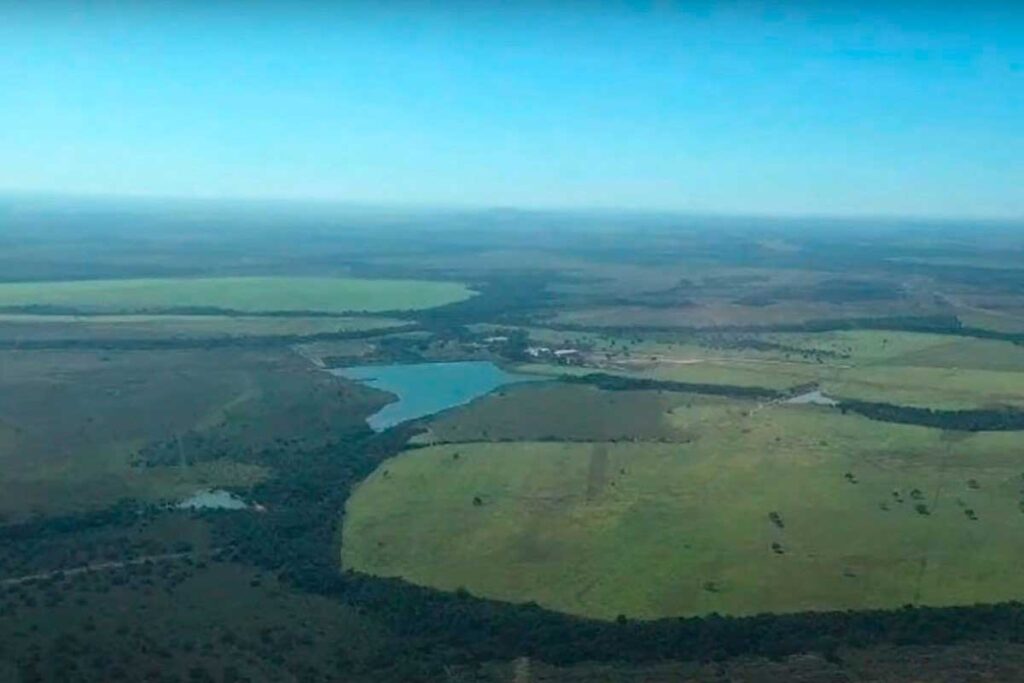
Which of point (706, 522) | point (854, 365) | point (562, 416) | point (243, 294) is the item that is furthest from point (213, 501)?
point (243, 294)

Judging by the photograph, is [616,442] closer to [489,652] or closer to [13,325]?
[489,652]

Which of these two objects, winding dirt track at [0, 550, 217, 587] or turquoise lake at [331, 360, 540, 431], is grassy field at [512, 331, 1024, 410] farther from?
winding dirt track at [0, 550, 217, 587]

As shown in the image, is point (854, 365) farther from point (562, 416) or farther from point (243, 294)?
point (243, 294)

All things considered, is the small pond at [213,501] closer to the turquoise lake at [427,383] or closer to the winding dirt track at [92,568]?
the winding dirt track at [92,568]

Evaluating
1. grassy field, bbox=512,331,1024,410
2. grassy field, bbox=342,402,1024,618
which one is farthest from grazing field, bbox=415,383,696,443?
grassy field, bbox=512,331,1024,410

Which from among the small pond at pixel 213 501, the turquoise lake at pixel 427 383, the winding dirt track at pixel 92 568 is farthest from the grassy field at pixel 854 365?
the winding dirt track at pixel 92 568

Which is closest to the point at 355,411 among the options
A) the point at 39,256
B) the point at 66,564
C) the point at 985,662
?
the point at 66,564
